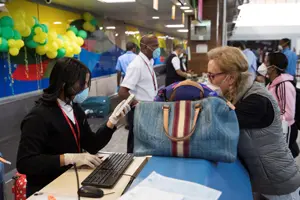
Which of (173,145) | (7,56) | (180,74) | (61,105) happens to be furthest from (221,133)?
(180,74)

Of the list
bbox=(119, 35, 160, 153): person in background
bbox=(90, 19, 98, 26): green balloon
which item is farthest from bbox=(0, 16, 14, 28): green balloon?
bbox=(90, 19, 98, 26): green balloon

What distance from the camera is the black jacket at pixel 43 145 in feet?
5.05

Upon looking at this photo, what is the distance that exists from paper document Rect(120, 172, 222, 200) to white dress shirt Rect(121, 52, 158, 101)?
7.06 ft

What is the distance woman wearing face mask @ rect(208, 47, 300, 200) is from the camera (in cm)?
155

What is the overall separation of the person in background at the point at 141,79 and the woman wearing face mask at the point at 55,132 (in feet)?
4.57

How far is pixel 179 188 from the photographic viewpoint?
42.7 inches

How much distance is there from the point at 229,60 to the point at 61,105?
0.96m

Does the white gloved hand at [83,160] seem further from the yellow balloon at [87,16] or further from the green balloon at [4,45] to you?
the yellow balloon at [87,16]

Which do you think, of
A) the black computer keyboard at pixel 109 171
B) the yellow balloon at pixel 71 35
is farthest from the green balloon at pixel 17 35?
the black computer keyboard at pixel 109 171

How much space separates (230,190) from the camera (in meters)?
1.22

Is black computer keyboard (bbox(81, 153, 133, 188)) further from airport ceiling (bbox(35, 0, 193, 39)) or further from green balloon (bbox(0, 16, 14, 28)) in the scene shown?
Result: airport ceiling (bbox(35, 0, 193, 39))

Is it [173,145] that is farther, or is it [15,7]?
[15,7]

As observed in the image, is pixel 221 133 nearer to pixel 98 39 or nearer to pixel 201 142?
pixel 201 142

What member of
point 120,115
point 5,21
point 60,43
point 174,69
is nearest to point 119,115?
point 120,115
